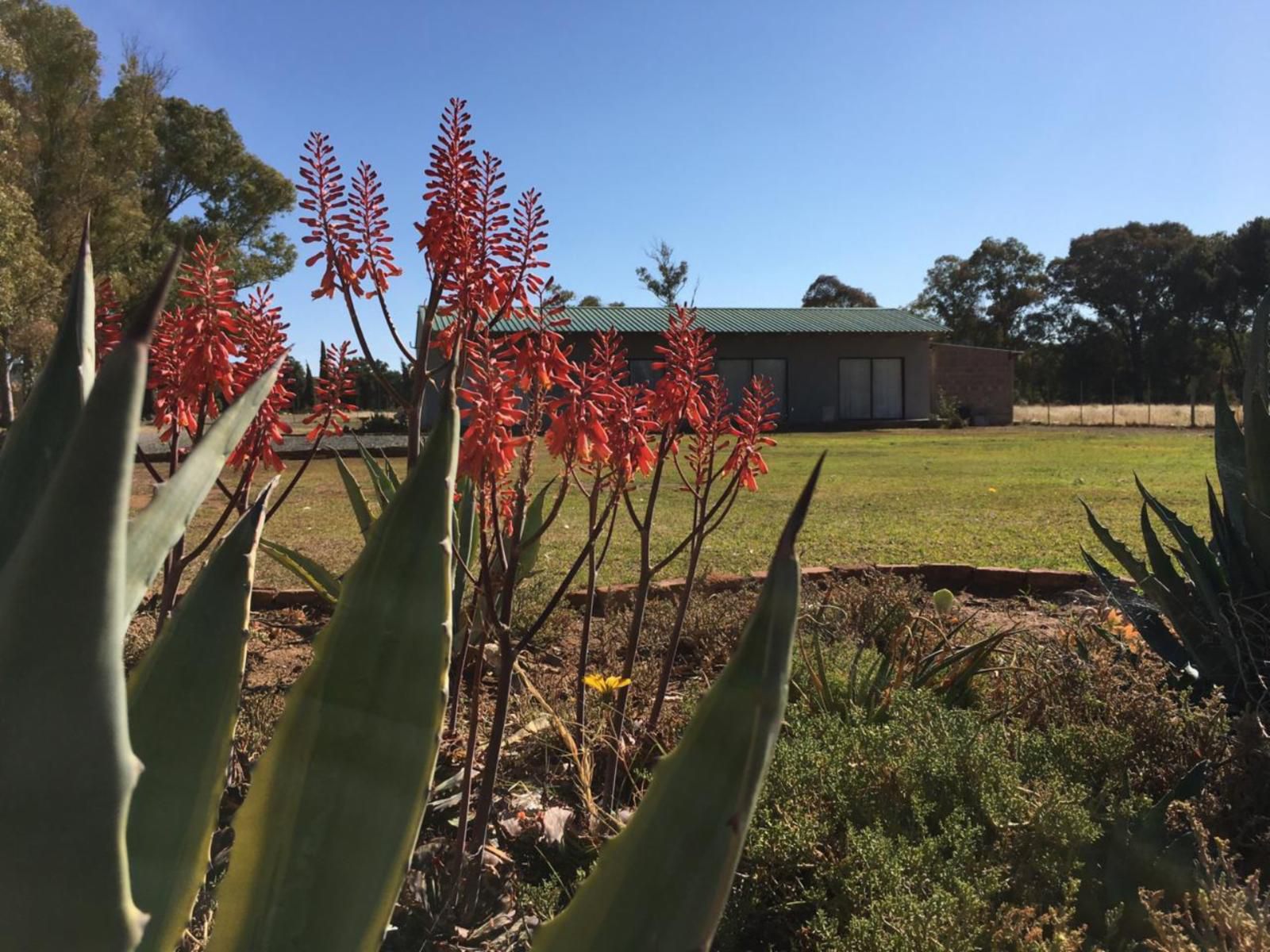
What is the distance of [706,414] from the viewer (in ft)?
7.36

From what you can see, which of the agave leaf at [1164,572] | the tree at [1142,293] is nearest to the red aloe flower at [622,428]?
the agave leaf at [1164,572]

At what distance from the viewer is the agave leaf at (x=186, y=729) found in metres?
0.77

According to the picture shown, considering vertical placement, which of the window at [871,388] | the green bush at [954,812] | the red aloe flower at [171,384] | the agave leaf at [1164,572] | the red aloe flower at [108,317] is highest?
the window at [871,388]

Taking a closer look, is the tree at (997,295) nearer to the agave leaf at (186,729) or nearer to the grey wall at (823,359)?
the grey wall at (823,359)

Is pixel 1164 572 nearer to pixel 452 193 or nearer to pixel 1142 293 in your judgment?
pixel 452 193

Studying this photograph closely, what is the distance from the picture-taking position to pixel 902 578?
414 cm

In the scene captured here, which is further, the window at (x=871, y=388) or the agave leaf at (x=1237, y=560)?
the window at (x=871, y=388)

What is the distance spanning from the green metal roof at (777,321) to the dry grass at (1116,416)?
5.29 metres

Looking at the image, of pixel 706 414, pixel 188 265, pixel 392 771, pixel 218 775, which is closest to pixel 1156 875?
pixel 706 414

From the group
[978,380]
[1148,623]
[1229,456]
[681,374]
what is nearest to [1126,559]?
[1148,623]

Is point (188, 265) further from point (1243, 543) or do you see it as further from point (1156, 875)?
point (1243, 543)

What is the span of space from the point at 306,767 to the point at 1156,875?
5.43 feet

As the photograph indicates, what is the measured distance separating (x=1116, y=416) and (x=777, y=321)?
39.3 feet

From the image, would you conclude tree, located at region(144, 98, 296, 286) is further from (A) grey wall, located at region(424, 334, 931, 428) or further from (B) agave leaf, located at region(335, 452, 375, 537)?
(B) agave leaf, located at region(335, 452, 375, 537)
